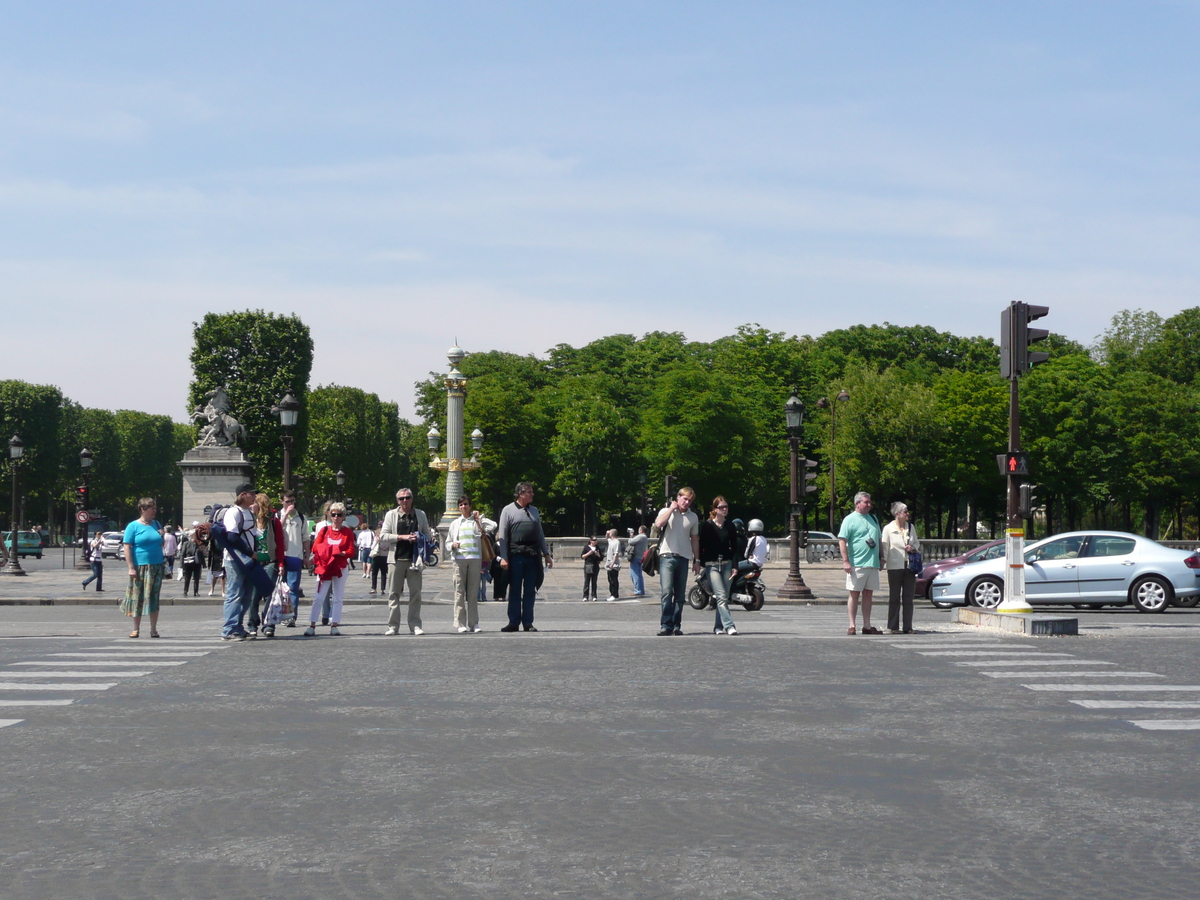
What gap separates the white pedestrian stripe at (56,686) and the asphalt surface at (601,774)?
51mm

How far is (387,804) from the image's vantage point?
703 centimetres

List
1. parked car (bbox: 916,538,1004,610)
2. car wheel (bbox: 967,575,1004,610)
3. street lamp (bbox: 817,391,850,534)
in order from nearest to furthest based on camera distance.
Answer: car wheel (bbox: 967,575,1004,610)
parked car (bbox: 916,538,1004,610)
street lamp (bbox: 817,391,850,534)

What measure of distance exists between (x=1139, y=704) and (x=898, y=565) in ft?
22.0

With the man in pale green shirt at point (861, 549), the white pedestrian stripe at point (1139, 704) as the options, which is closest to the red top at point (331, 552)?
the man in pale green shirt at point (861, 549)

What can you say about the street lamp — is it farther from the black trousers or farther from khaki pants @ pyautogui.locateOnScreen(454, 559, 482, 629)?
khaki pants @ pyautogui.locateOnScreen(454, 559, 482, 629)

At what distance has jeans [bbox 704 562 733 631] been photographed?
671 inches

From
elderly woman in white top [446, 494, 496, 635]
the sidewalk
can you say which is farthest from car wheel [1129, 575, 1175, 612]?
elderly woman in white top [446, 494, 496, 635]

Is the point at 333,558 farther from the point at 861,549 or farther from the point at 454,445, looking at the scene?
the point at 454,445

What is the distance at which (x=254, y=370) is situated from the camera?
7525cm

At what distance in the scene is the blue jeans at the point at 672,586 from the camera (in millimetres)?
16828

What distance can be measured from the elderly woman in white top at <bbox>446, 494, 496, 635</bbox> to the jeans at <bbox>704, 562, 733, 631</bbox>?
295 cm

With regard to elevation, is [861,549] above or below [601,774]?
above

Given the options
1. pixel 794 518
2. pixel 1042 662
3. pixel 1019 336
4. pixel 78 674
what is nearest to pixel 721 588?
pixel 1042 662

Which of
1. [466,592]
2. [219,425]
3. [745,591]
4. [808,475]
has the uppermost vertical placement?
[219,425]
